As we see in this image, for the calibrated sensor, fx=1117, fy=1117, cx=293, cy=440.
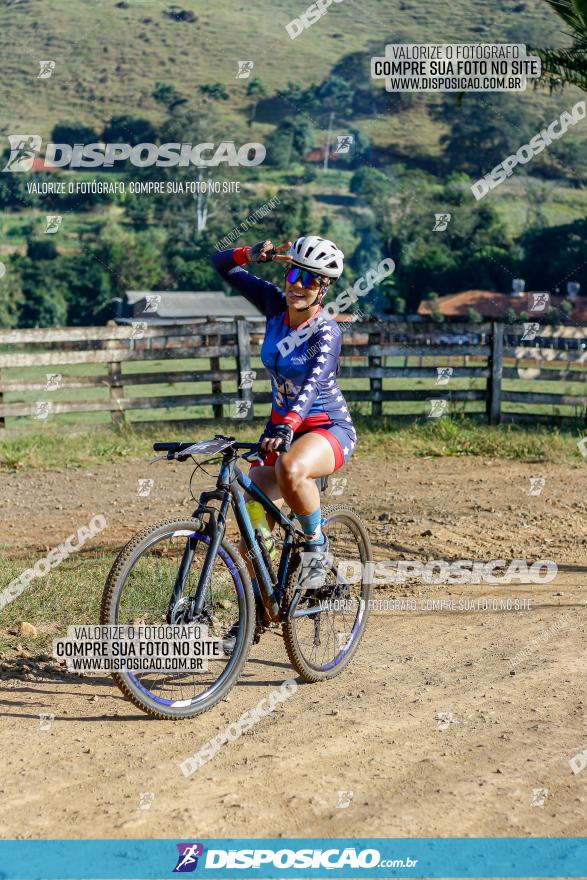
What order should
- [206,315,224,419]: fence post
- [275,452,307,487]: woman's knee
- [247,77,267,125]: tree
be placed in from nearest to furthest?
[275,452,307,487]: woman's knee < [206,315,224,419]: fence post < [247,77,267,125]: tree

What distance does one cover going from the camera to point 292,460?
5527mm

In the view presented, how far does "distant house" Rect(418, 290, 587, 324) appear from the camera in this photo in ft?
212

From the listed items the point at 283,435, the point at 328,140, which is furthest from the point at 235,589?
the point at 328,140

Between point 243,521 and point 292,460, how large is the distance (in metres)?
0.39

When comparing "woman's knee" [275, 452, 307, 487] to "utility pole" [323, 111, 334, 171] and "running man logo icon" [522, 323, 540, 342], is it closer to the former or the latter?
"running man logo icon" [522, 323, 540, 342]

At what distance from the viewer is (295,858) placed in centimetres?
414

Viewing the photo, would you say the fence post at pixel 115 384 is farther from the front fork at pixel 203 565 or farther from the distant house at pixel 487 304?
the distant house at pixel 487 304

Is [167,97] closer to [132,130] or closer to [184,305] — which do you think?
[132,130]

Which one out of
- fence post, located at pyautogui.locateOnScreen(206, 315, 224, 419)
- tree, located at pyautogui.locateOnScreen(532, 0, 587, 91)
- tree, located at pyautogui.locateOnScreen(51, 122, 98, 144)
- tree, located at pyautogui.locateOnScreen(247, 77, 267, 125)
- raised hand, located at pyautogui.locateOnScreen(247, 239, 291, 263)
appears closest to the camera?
raised hand, located at pyautogui.locateOnScreen(247, 239, 291, 263)

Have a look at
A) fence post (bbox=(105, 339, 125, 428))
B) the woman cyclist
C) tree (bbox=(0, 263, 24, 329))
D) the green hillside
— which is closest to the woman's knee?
the woman cyclist

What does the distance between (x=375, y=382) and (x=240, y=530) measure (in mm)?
11476

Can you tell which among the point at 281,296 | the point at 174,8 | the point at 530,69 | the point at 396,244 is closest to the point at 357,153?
the point at 396,244

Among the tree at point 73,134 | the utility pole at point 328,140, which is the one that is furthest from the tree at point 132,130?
the utility pole at point 328,140

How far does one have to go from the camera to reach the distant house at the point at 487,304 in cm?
6475
